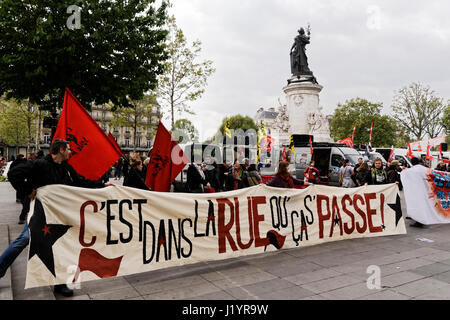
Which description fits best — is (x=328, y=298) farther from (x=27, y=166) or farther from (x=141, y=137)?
(x=141, y=137)

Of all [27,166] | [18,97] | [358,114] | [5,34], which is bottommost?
[27,166]

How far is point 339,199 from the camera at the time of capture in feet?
21.9

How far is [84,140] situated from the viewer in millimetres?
4805

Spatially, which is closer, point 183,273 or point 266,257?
point 183,273

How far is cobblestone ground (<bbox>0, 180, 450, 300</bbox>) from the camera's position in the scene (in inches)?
156

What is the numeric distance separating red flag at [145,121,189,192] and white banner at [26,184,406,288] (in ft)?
5.25

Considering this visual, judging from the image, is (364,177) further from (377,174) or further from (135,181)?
(135,181)

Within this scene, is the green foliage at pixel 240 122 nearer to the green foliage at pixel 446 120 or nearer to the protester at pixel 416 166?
the green foliage at pixel 446 120

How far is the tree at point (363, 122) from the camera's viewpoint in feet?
183

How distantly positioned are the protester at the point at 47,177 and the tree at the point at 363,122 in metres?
56.5

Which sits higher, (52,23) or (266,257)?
(52,23)

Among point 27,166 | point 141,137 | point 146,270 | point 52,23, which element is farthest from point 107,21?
point 141,137

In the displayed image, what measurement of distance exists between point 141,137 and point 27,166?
276 feet

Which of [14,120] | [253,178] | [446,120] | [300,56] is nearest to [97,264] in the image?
[253,178]
